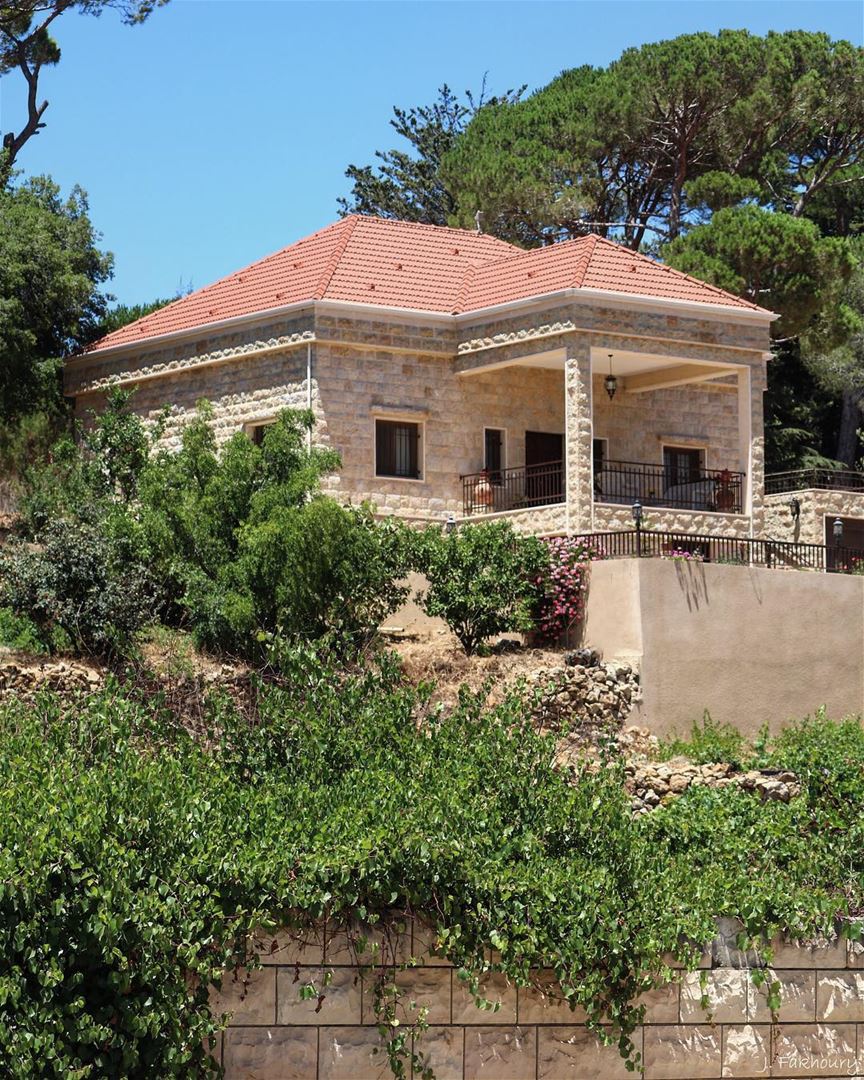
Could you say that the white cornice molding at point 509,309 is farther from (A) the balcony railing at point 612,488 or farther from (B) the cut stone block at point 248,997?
(B) the cut stone block at point 248,997

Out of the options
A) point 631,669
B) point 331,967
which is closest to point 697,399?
point 631,669

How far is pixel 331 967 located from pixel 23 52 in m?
29.6

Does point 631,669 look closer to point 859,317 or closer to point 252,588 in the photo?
point 252,588

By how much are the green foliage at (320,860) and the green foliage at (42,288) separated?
1463 centimetres

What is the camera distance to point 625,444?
94.3 feet

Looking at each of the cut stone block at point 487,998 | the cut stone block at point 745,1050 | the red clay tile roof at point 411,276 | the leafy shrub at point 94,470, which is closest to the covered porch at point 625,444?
the red clay tile roof at point 411,276

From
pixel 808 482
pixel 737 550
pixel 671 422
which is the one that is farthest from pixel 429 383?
pixel 808 482

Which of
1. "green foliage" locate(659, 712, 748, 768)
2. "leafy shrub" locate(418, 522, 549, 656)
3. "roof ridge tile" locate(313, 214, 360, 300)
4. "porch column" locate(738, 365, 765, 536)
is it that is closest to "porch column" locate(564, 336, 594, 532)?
"leafy shrub" locate(418, 522, 549, 656)

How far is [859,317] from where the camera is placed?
3956 centimetres

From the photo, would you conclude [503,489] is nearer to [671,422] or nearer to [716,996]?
[671,422]

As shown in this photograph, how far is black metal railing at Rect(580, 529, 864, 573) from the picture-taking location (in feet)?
78.1

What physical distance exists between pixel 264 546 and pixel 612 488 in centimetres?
828

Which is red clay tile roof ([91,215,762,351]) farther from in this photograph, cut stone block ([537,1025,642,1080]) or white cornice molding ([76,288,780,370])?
cut stone block ([537,1025,642,1080])

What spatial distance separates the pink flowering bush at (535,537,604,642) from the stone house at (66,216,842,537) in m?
1.70
